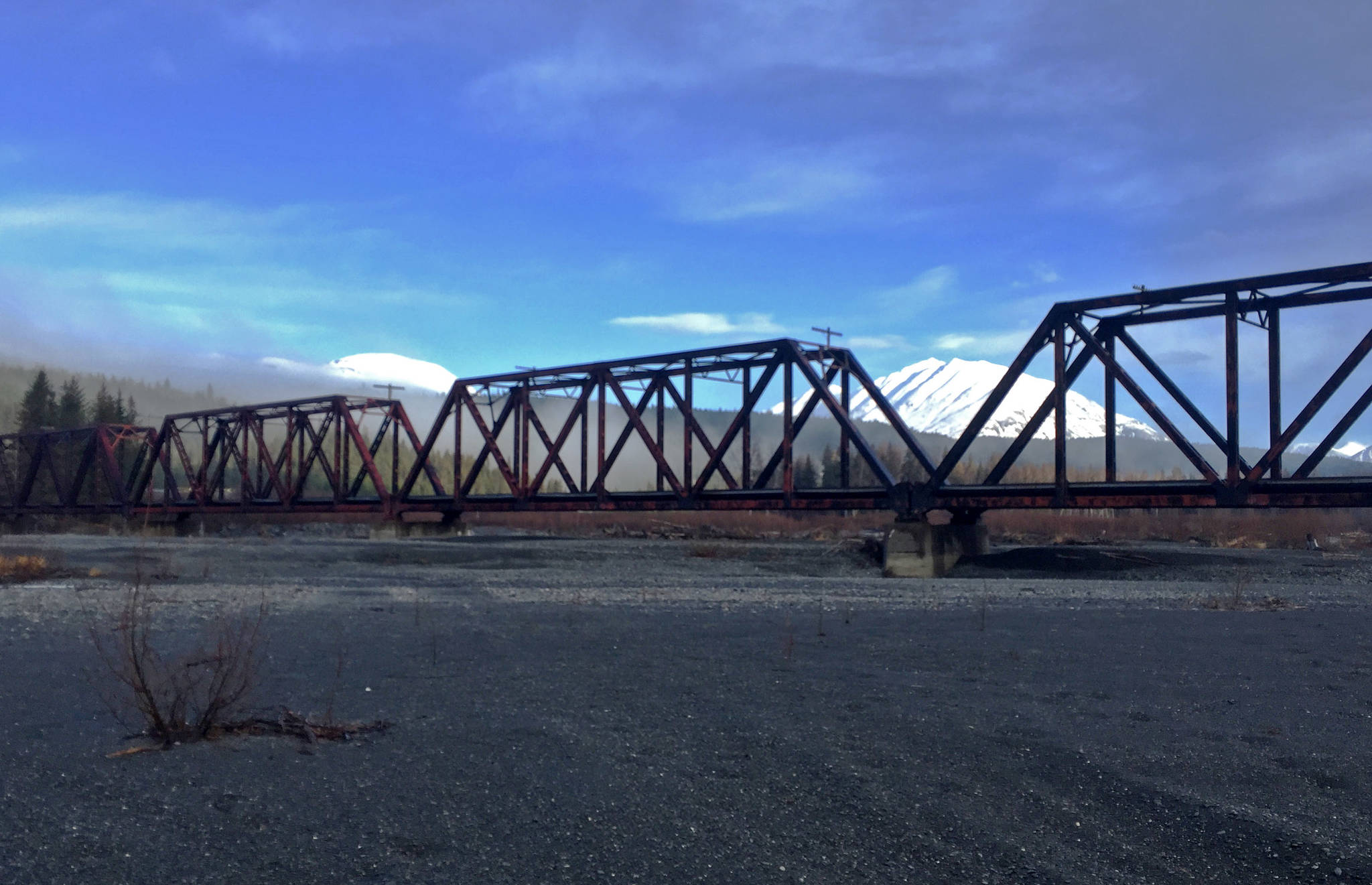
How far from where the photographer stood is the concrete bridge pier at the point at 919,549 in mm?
27500

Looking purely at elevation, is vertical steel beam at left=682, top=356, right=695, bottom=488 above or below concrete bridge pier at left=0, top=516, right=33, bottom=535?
above

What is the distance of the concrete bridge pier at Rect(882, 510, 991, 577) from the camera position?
27.5m

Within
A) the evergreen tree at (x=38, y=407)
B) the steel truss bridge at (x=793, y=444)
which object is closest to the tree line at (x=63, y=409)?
the evergreen tree at (x=38, y=407)

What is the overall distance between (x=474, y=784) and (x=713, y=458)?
28.0 meters

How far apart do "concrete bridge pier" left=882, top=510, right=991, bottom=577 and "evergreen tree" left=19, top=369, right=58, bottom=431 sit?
9010 cm

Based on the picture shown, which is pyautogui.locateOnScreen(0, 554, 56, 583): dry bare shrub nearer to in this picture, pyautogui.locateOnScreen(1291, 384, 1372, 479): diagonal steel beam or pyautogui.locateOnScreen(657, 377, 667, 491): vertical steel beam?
pyautogui.locateOnScreen(657, 377, 667, 491): vertical steel beam

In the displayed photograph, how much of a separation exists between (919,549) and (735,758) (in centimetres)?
2205

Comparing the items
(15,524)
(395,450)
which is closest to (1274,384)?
(395,450)

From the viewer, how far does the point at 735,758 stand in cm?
634

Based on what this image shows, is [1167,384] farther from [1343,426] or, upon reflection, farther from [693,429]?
[693,429]

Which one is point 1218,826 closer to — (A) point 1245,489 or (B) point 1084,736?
(B) point 1084,736

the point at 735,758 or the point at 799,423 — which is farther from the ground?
the point at 799,423

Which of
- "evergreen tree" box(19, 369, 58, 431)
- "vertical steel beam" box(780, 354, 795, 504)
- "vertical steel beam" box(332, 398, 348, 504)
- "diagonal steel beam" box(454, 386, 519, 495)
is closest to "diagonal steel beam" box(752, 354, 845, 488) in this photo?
"vertical steel beam" box(780, 354, 795, 504)

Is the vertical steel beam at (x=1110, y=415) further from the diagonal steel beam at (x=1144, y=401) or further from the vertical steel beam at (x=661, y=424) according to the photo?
the vertical steel beam at (x=661, y=424)
